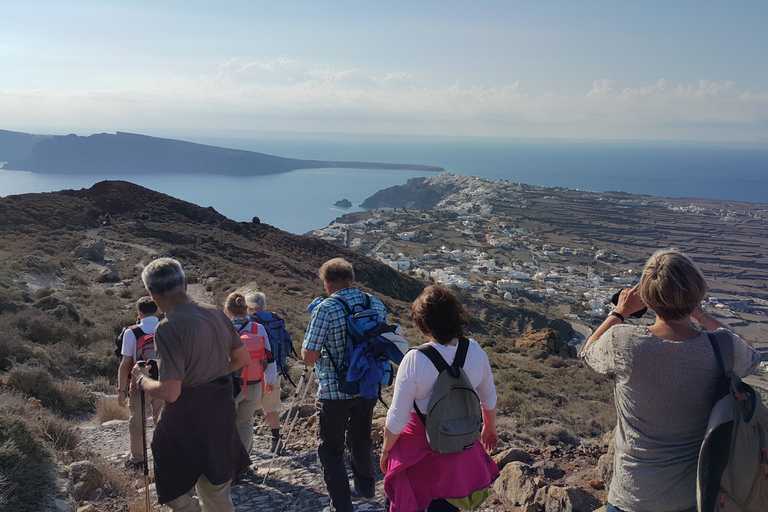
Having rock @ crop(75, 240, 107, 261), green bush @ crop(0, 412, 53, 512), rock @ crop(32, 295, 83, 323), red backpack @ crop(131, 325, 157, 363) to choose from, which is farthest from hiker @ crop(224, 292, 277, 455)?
rock @ crop(75, 240, 107, 261)

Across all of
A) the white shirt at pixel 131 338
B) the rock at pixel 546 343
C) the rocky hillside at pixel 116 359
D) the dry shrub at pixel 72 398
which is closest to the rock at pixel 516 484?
the rocky hillside at pixel 116 359

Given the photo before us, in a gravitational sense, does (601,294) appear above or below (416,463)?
below

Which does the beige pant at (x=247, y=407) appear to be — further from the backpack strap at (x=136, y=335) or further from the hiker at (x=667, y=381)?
the hiker at (x=667, y=381)

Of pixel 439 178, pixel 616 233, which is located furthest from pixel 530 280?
pixel 439 178

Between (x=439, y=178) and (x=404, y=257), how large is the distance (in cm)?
9317

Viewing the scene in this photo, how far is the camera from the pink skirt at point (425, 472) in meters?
2.36

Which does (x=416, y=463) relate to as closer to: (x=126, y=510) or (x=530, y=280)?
(x=126, y=510)

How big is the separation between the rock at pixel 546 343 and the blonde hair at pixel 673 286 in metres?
11.3

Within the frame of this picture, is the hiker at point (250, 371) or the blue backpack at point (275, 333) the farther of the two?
the blue backpack at point (275, 333)

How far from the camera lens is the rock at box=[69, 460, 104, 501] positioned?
3.59 meters

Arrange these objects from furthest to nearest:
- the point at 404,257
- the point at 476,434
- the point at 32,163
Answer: the point at 32,163 < the point at 404,257 < the point at 476,434

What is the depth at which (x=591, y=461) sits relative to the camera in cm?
450

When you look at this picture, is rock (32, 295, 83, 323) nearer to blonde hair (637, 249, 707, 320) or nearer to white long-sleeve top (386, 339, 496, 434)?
white long-sleeve top (386, 339, 496, 434)

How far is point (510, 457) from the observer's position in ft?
14.0
